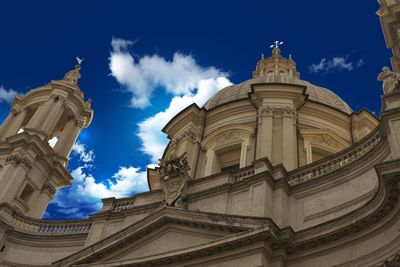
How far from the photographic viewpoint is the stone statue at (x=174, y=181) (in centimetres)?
1725

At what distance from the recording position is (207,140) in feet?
80.4

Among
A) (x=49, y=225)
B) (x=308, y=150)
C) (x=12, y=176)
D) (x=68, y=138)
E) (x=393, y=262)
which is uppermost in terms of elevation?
(x=68, y=138)

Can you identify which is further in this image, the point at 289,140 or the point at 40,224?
the point at 289,140

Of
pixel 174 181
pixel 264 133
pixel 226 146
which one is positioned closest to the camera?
pixel 174 181

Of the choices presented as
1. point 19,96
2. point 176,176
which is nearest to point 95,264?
point 176,176

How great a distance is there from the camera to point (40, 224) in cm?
2102

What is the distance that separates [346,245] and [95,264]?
25.4ft

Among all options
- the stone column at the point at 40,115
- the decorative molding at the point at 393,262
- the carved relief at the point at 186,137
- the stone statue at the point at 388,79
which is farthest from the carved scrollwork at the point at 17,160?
the decorative molding at the point at 393,262

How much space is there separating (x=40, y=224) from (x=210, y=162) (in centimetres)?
784

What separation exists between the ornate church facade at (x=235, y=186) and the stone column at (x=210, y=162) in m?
0.06

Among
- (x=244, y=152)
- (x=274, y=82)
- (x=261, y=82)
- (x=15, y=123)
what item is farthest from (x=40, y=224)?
(x=261, y=82)

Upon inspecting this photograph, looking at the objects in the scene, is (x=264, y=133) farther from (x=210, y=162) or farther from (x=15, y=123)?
(x=15, y=123)

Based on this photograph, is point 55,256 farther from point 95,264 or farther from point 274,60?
point 274,60

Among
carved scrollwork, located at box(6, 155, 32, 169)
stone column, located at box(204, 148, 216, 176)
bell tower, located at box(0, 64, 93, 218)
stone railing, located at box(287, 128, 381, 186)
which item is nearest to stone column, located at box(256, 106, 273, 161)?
stone column, located at box(204, 148, 216, 176)
